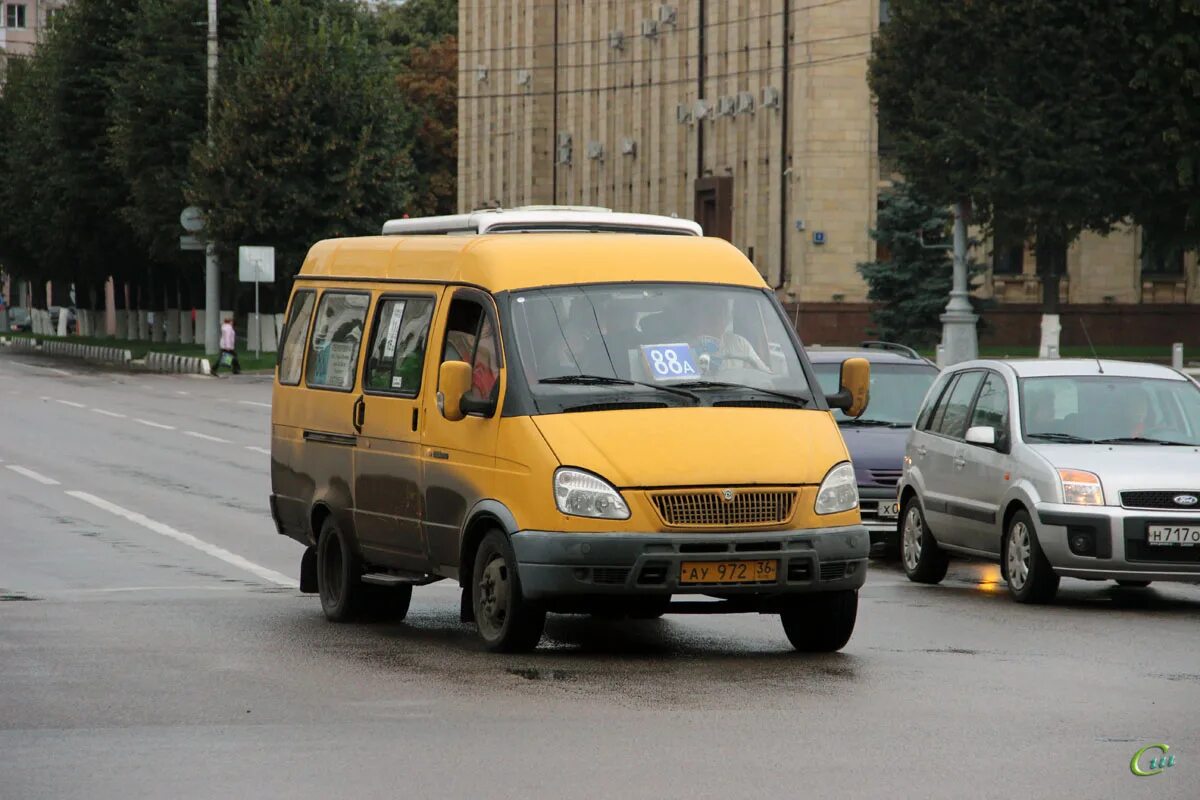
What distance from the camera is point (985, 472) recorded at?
51.1ft

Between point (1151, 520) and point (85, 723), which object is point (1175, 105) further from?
point (85, 723)

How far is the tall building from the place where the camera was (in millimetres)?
64688

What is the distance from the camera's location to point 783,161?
66.6 metres

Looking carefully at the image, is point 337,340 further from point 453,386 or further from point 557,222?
point 453,386

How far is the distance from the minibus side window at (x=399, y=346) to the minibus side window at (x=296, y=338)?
111 cm

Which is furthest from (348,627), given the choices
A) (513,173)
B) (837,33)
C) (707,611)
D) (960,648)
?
(513,173)

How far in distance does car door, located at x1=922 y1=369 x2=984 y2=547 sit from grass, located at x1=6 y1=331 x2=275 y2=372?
156 ft

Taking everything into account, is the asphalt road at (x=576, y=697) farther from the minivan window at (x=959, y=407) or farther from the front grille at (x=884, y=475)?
the front grille at (x=884, y=475)

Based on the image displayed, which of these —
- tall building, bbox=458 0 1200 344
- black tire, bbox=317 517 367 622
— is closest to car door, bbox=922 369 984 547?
black tire, bbox=317 517 367 622

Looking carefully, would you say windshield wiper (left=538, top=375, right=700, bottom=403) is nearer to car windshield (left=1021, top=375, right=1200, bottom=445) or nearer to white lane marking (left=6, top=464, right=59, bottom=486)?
car windshield (left=1021, top=375, right=1200, bottom=445)

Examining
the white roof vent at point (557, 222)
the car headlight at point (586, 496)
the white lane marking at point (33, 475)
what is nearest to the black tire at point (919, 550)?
the white roof vent at point (557, 222)

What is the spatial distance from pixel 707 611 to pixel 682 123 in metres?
64.6

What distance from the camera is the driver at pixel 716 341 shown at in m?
11.9

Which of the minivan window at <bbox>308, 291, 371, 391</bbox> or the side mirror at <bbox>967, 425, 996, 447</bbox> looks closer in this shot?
the minivan window at <bbox>308, 291, 371, 391</bbox>
